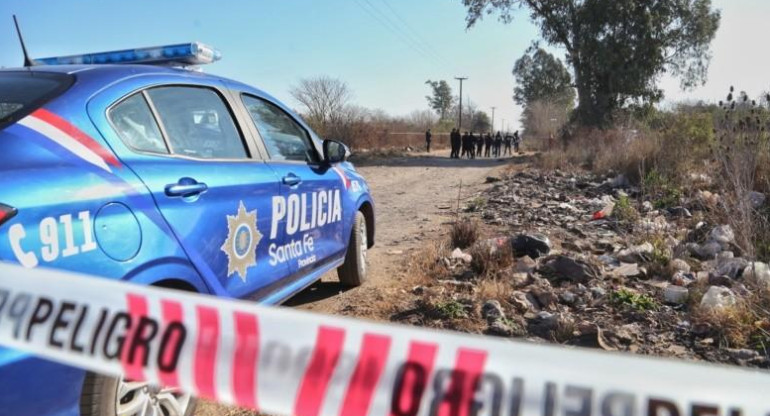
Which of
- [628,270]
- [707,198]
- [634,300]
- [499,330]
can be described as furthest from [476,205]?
[499,330]

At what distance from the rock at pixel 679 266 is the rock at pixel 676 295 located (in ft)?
1.98

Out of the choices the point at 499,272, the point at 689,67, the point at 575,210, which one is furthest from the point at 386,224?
the point at 689,67

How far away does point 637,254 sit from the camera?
17.8 feet

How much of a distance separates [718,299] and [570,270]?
1242mm

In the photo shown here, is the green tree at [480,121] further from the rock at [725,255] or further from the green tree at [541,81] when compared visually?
the rock at [725,255]

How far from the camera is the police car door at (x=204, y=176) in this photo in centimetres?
227

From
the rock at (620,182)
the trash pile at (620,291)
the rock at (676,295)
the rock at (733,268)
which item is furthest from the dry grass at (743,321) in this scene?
the rock at (620,182)

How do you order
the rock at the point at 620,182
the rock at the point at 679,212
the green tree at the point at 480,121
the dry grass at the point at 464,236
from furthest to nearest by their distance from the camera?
1. the green tree at the point at 480,121
2. the rock at the point at 620,182
3. the rock at the point at 679,212
4. the dry grass at the point at 464,236

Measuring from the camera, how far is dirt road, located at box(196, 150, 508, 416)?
4.40 m

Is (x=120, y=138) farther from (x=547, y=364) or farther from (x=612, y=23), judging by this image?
(x=612, y=23)

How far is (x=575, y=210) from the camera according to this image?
897 cm

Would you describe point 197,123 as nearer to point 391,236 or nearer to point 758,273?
point 758,273

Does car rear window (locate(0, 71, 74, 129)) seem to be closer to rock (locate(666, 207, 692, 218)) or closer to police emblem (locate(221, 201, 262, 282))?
police emblem (locate(221, 201, 262, 282))

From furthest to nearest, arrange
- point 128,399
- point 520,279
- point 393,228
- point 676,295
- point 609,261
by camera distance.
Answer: point 393,228
point 609,261
point 520,279
point 676,295
point 128,399
